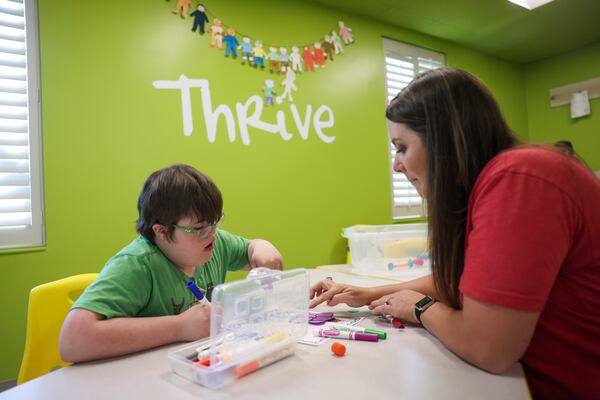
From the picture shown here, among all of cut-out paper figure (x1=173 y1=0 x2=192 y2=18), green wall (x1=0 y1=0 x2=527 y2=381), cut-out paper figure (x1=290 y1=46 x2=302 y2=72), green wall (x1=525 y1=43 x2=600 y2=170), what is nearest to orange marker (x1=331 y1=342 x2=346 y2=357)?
green wall (x1=0 y1=0 x2=527 y2=381)

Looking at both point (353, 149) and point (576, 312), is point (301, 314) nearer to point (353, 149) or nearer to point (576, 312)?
point (576, 312)

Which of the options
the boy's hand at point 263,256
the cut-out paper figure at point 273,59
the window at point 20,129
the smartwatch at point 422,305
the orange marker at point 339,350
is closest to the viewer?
the orange marker at point 339,350

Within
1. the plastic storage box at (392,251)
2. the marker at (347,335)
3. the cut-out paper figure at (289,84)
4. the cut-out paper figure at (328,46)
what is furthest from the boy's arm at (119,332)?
the cut-out paper figure at (328,46)

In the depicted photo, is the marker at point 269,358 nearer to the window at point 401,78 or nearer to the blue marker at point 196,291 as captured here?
the blue marker at point 196,291

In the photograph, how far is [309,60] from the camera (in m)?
2.62

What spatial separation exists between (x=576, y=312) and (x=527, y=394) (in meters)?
0.20

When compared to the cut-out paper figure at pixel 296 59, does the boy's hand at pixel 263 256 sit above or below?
below

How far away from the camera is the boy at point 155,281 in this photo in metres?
0.74

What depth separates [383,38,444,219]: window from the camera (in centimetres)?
313

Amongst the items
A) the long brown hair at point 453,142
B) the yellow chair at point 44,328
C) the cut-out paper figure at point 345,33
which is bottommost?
the yellow chair at point 44,328

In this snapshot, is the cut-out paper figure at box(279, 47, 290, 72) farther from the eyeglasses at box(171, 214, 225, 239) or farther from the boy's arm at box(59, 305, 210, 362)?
the boy's arm at box(59, 305, 210, 362)

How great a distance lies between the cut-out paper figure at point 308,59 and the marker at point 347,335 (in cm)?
214

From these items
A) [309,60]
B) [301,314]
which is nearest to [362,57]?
[309,60]

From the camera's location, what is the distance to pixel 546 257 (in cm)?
60
